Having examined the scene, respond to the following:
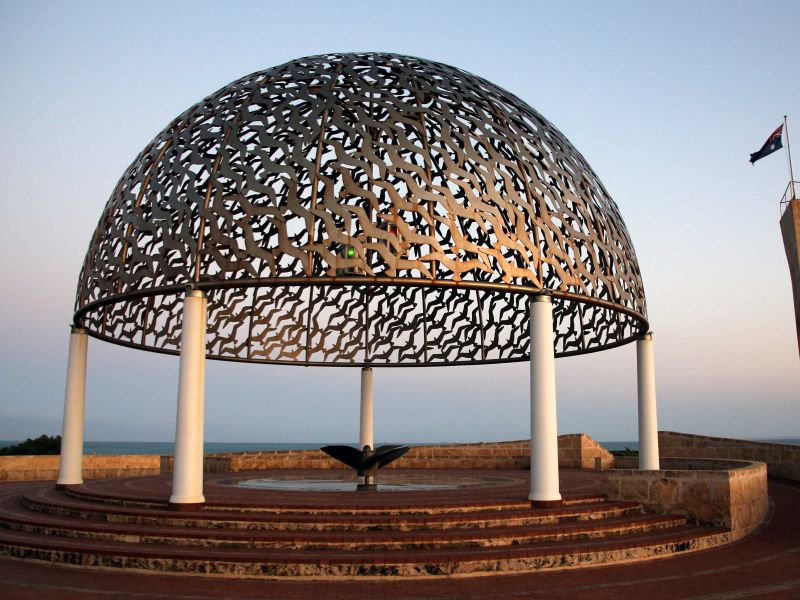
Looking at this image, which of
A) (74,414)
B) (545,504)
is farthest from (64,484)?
(545,504)

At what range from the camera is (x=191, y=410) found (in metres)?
13.9

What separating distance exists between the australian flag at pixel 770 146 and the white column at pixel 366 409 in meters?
13.9

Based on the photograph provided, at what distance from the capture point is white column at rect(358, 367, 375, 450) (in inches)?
919

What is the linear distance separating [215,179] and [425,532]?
25.2ft

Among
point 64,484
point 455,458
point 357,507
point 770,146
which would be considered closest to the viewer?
point 357,507

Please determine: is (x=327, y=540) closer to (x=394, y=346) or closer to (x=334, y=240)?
(x=334, y=240)

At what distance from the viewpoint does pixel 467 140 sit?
15898 mm

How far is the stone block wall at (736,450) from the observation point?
76.3 ft

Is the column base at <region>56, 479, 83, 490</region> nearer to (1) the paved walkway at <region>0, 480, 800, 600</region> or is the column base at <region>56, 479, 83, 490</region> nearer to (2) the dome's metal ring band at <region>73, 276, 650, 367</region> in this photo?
(2) the dome's metal ring band at <region>73, 276, 650, 367</region>

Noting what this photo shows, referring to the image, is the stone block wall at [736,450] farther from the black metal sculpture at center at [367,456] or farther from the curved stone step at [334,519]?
the black metal sculpture at center at [367,456]

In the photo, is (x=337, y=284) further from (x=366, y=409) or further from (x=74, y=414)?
(x=366, y=409)

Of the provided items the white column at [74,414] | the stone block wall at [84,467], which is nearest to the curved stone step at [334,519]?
the white column at [74,414]

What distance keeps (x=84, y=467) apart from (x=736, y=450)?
21688 mm

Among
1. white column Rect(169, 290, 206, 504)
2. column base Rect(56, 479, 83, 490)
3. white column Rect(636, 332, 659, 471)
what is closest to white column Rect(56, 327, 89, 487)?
column base Rect(56, 479, 83, 490)
